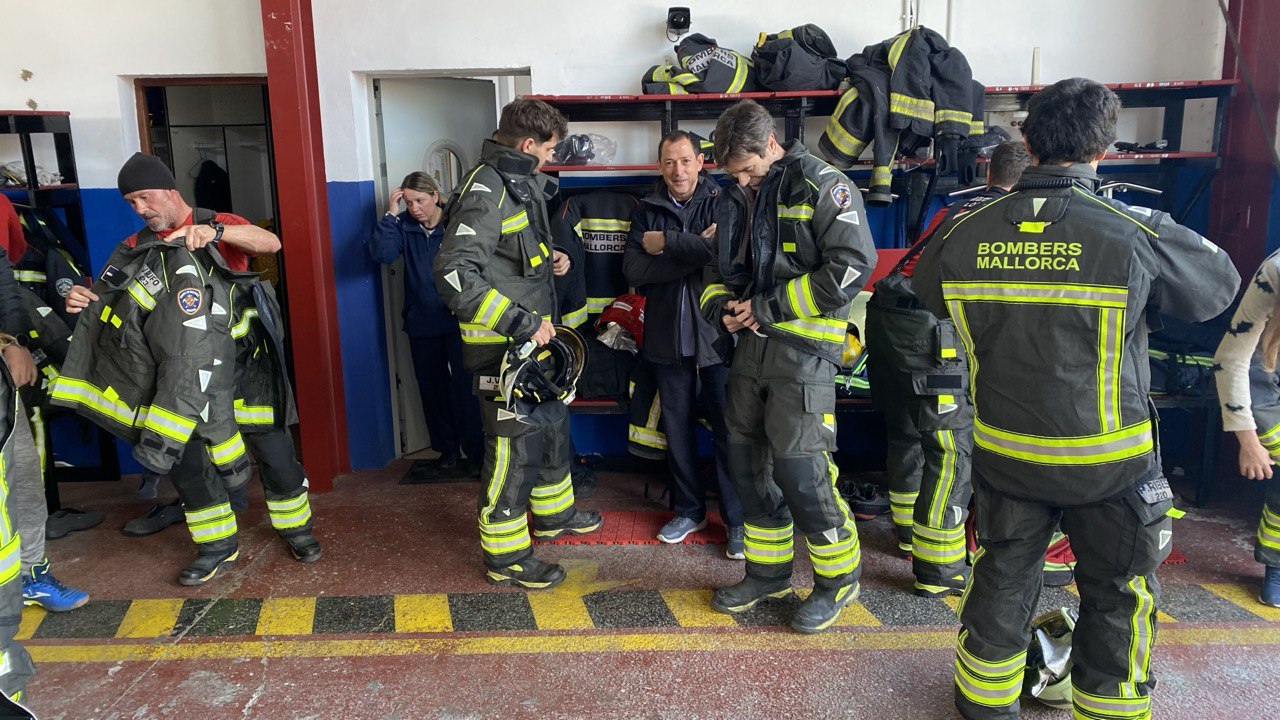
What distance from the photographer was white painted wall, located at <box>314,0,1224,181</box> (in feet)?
17.3

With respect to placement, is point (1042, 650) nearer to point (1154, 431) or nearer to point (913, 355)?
point (1154, 431)

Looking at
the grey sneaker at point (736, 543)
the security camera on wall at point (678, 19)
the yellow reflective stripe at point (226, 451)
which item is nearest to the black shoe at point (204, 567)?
the yellow reflective stripe at point (226, 451)

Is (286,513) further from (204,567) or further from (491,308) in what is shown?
(491,308)

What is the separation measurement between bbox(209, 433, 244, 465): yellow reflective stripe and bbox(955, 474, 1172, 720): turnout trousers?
3.18 metres

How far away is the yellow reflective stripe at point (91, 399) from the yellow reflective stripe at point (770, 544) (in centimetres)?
271

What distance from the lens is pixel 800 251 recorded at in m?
3.33

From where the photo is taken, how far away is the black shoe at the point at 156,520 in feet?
15.5

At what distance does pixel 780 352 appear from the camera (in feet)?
11.0

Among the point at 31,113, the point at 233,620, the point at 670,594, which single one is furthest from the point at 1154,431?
the point at 31,113

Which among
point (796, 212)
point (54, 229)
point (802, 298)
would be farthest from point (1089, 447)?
point (54, 229)

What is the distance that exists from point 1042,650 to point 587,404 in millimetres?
2834

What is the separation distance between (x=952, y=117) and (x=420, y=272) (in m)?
3.17

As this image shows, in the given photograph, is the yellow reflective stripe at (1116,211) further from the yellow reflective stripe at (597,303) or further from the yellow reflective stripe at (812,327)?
the yellow reflective stripe at (597,303)

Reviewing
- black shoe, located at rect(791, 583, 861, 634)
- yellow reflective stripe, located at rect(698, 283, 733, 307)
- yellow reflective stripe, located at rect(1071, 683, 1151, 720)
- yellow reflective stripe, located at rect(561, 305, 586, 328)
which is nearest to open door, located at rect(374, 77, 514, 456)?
yellow reflective stripe, located at rect(561, 305, 586, 328)
